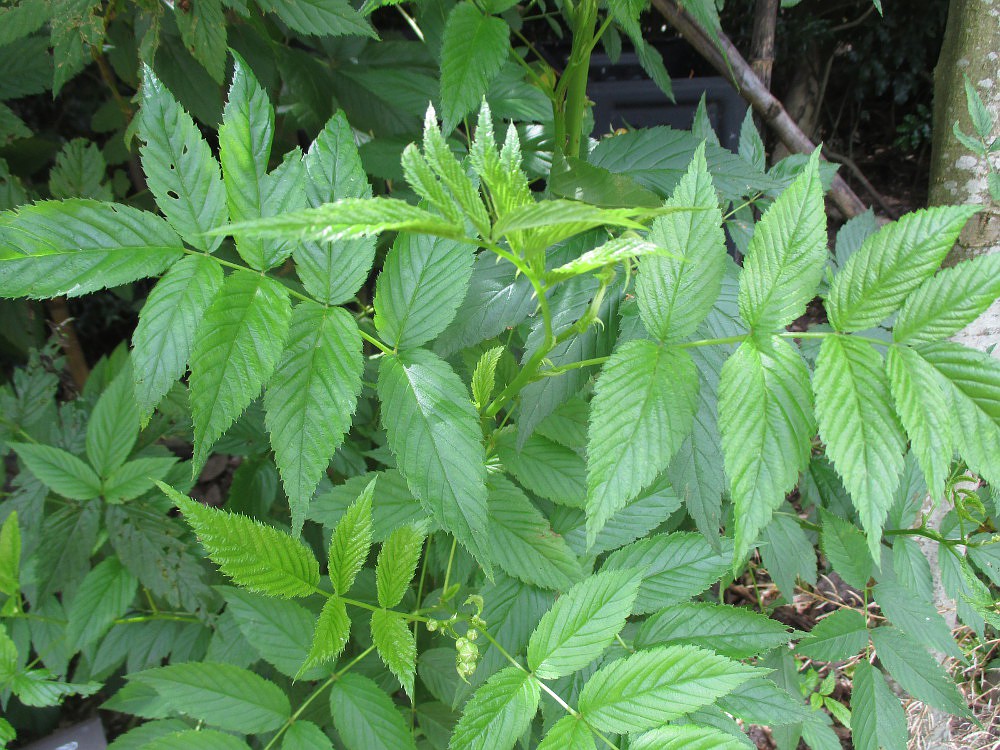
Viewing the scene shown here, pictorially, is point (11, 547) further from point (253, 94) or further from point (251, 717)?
point (253, 94)

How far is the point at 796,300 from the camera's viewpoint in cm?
64

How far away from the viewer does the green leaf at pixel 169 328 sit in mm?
612

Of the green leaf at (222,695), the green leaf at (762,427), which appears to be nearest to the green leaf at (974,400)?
the green leaf at (762,427)

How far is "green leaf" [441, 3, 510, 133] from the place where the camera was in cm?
85

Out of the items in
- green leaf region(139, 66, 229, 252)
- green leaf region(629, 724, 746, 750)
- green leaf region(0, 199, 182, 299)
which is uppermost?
green leaf region(139, 66, 229, 252)

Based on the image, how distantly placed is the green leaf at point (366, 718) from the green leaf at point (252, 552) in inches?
6.8

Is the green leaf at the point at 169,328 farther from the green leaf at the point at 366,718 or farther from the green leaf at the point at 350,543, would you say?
the green leaf at the point at 366,718

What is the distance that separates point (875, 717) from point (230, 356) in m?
1.13

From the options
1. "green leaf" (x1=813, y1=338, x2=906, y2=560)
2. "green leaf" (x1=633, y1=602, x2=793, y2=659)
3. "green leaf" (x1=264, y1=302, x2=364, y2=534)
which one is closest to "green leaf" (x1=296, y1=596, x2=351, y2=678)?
"green leaf" (x1=264, y1=302, x2=364, y2=534)

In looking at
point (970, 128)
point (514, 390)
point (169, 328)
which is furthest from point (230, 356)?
point (970, 128)

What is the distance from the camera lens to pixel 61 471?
111 centimetres

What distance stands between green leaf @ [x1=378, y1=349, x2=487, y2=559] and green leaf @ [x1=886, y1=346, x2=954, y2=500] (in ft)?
1.26

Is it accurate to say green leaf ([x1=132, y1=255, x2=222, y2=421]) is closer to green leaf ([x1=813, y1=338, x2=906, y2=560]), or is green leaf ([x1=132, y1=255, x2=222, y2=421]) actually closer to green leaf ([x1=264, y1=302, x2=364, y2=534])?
green leaf ([x1=264, y1=302, x2=364, y2=534])

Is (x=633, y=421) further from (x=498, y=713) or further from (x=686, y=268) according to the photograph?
(x=498, y=713)
